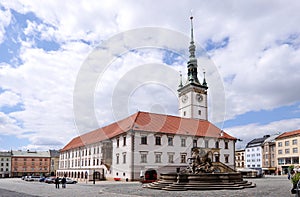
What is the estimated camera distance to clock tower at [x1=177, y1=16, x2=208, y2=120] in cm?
6812

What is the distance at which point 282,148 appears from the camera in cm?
8512

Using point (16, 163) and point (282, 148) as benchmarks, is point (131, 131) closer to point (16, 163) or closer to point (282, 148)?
point (282, 148)

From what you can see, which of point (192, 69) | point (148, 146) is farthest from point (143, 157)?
point (192, 69)

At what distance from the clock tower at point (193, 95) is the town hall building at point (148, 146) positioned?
9025 millimetres

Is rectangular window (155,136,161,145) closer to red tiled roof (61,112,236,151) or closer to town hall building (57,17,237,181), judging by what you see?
town hall building (57,17,237,181)

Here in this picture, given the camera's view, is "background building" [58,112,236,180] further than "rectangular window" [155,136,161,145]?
No

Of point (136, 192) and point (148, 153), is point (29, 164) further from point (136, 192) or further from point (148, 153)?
point (136, 192)

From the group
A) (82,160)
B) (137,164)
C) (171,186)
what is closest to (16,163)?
(82,160)

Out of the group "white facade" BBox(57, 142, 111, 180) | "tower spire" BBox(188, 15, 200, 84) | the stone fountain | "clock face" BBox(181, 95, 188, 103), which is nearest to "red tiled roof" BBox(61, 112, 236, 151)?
"white facade" BBox(57, 142, 111, 180)

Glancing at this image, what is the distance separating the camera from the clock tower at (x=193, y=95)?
68125mm

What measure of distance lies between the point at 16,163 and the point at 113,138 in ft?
235

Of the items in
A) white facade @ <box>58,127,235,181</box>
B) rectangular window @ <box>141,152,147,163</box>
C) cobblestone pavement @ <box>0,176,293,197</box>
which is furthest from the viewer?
rectangular window @ <box>141,152,147,163</box>

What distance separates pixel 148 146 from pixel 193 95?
26122 mm

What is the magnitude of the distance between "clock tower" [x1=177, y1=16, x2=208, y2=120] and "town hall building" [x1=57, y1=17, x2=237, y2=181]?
9025 millimetres
